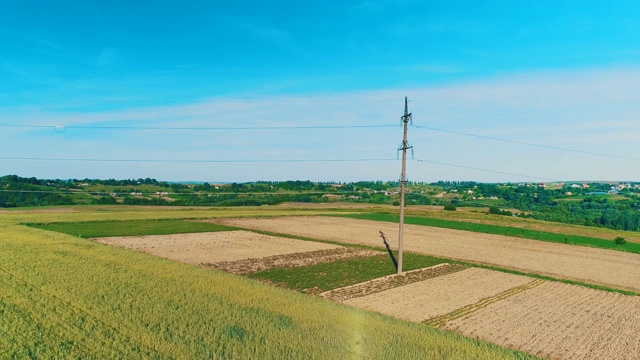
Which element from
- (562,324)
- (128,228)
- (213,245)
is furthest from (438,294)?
(128,228)

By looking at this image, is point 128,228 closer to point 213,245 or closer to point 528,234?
point 213,245

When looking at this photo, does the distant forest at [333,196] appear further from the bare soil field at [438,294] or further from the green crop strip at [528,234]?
the bare soil field at [438,294]

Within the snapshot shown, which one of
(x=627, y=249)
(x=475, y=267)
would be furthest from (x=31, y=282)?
(x=627, y=249)

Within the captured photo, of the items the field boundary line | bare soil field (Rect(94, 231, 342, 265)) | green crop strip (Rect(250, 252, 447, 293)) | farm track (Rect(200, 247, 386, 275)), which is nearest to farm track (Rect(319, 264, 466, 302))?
green crop strip (Rect(250, 252, 447, 293))

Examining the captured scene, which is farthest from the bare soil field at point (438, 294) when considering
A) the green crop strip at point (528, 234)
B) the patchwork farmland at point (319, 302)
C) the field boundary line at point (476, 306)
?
the green crop strip at point (528, 234)

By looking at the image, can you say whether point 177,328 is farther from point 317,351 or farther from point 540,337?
point 540,337
